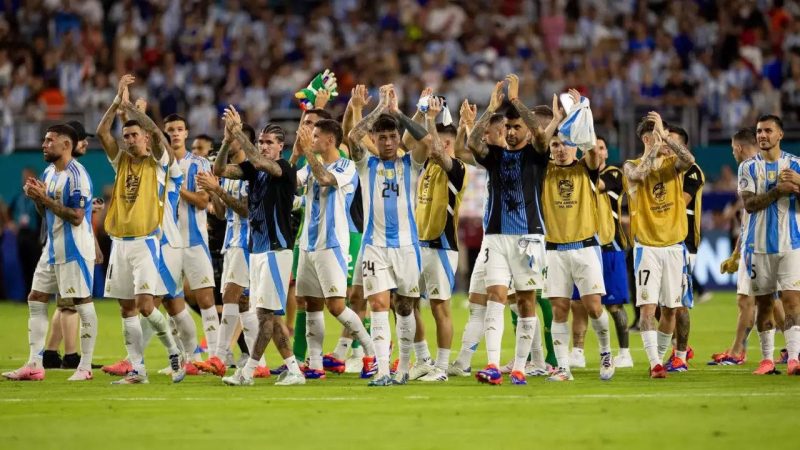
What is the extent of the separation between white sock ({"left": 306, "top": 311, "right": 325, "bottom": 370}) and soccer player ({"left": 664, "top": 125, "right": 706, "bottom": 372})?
13.4 feet

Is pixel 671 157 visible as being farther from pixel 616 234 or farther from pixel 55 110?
pixel 55 110

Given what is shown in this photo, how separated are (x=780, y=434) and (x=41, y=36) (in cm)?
2794

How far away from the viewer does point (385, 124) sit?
1467 cm

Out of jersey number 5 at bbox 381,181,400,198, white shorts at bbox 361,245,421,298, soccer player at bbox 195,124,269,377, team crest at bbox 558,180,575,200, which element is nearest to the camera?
white shorts at bbox 361,245,421,298

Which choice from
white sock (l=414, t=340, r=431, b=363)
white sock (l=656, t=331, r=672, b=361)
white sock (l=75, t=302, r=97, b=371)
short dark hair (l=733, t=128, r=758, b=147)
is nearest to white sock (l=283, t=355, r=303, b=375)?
white sock (l=414, t=340, r=431, b=363)

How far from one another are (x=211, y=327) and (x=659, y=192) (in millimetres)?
5432

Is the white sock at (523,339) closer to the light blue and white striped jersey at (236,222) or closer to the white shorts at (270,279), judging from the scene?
the white shorts at (270,279)

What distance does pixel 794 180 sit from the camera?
15734mm

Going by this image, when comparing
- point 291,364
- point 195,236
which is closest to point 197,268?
point 195,236

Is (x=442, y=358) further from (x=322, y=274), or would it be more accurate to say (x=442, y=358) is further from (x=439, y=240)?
(x=322, y=274)

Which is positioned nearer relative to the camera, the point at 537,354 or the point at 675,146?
the point at 675,146

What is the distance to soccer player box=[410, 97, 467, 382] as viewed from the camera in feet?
51.9

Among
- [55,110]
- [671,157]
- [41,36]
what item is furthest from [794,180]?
[41,36]

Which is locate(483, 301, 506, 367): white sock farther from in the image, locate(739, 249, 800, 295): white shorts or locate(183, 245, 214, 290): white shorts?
locate(183, 245, 214, 290): white shorts
